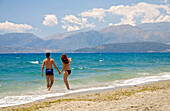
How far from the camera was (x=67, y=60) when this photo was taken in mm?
12203

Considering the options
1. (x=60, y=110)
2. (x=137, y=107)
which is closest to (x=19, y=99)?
(x=60, y=110)

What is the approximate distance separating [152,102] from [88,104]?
2.31 metres

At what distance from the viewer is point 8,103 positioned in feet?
34.0

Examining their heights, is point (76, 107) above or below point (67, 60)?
below

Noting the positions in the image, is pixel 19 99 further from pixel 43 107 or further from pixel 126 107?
pixel 126 107

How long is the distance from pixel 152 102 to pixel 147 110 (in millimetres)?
1144

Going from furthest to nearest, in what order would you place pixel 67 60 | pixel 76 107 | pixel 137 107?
1. pixel 67 60
2. pixel 76 107
3. pixel 137 107

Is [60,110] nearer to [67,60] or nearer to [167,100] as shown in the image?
[167,100]

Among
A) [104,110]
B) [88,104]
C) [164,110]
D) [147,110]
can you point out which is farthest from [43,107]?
[164,110]

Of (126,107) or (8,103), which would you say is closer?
(126,107)

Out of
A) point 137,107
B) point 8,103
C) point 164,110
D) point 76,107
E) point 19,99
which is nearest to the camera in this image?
point 164,110

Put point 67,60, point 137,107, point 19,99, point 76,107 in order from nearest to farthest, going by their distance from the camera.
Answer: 1. point 137,107
2. point 76,107
3. point 19,99
4. point 67,60

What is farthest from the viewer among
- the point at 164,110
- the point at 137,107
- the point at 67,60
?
the point at 67,60

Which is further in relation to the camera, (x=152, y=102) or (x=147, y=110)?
(x=152, y=102)
